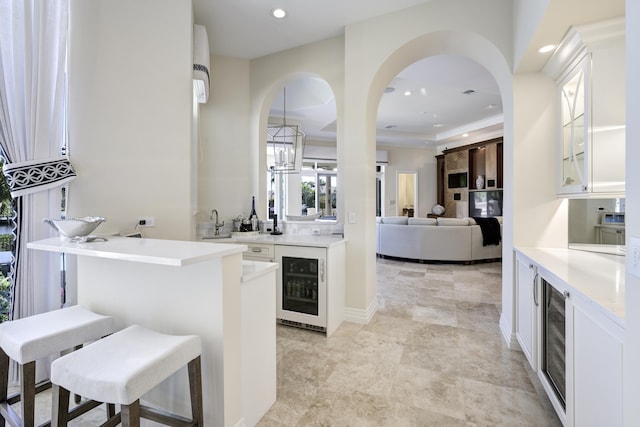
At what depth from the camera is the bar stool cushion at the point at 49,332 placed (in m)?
1.32

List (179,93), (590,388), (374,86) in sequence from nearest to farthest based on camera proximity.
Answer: (590,388) < (179,93) < (374,86)

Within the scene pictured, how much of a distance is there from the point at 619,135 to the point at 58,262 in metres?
3.77

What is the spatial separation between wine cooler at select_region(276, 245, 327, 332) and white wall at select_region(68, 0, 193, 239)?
1.00 m

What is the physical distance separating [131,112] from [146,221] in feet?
2.80

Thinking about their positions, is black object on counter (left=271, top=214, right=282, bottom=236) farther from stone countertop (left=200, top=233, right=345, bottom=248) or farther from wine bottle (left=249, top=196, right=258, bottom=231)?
wine bottle (left=249, top=196, right=258, bottom=231)

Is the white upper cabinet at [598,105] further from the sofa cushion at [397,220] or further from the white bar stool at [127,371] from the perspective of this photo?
the sofa cushion at [397,220]

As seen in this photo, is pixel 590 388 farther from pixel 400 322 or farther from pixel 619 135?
pixel 400 322

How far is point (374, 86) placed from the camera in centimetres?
309

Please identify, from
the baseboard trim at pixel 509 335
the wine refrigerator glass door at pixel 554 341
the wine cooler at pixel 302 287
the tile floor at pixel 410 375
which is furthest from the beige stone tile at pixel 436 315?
the wine refrigerator glass door at pixel 554 341

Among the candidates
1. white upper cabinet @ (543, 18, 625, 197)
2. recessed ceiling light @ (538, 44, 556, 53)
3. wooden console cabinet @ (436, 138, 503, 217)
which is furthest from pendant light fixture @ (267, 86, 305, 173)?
wooden console cabinet @ (436, 138, 503, 217)

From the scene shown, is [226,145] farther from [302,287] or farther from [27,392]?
[27,392]

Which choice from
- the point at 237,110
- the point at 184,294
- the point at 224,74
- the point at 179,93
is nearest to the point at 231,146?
the point at 237,110

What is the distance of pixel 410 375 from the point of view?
2.18m

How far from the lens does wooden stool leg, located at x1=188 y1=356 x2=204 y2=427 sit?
4.39 ft
